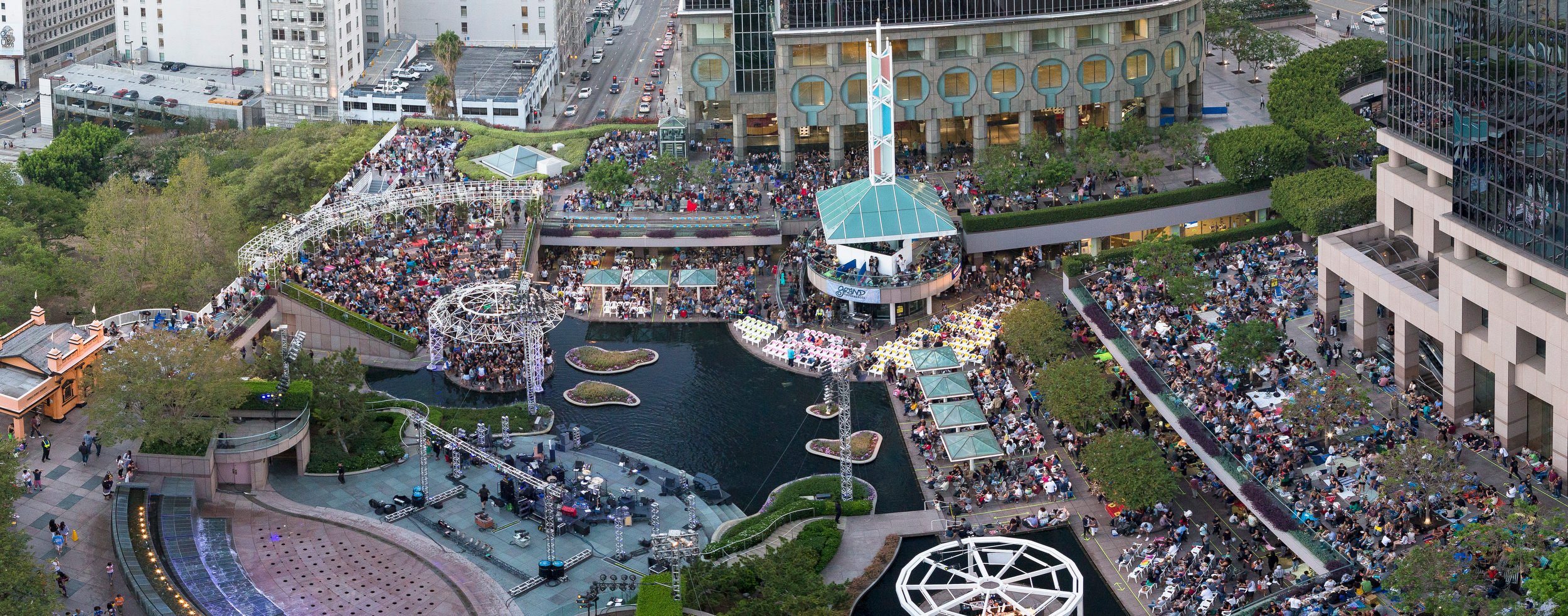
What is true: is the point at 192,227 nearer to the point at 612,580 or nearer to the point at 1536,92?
the point at 612,580

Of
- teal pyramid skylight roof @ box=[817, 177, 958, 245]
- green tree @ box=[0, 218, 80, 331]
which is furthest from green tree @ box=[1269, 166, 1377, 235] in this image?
green tree @ box=[0, 218, 80, 331]

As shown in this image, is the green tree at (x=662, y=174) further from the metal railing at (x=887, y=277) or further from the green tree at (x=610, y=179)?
the metal railing at (x=887, y=277)

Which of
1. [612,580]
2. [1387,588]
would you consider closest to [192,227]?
[612,580]

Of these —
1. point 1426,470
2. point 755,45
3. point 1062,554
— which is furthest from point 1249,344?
point 755,45

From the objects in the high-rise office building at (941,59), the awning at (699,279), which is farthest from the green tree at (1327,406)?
Answer: the high-rise office building at (941,59)

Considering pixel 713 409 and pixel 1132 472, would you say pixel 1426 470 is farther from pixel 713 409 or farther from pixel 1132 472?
pixel 713 409

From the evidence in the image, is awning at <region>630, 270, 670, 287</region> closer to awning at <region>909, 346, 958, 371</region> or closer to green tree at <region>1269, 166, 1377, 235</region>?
awning at <region>909, 346, 958, 371</region>
